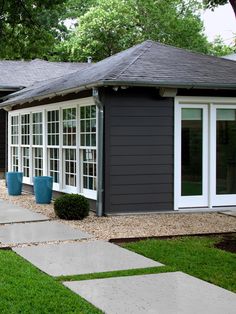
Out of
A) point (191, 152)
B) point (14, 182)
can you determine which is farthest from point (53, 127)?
point (191, 152)

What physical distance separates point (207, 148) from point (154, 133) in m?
1.21

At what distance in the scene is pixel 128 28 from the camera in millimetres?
33281

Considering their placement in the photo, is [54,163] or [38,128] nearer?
[54,163]

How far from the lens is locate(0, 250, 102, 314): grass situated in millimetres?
4836

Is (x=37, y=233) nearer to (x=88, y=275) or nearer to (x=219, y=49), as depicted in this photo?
(x=88, y=275)

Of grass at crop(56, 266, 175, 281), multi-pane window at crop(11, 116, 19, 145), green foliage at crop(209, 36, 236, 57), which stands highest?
green foliage at crop(209, 36, 236, 57)

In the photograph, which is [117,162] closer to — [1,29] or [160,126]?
[160,126]

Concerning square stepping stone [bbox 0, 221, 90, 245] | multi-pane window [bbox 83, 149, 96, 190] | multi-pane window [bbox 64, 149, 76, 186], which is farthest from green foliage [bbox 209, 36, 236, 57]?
square stepping stone [bbox 0, 221, 90, 245]

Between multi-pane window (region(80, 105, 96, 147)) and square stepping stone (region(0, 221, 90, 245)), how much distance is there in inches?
90.5

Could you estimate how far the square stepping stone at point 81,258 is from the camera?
643cm

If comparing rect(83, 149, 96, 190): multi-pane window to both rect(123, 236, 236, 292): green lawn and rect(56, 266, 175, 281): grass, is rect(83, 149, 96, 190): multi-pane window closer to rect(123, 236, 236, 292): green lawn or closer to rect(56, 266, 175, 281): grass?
rect(123, 236, 236, 292): green lawn

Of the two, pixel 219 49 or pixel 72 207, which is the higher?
pixel 219 49

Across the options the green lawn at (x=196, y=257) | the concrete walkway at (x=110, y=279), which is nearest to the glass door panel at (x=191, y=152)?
the green lawn at (x=196, y=257)

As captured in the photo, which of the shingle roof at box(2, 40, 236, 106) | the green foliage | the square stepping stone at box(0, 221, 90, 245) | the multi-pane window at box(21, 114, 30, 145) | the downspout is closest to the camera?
the square stepping stone at box(0, 221, 90, 245)
